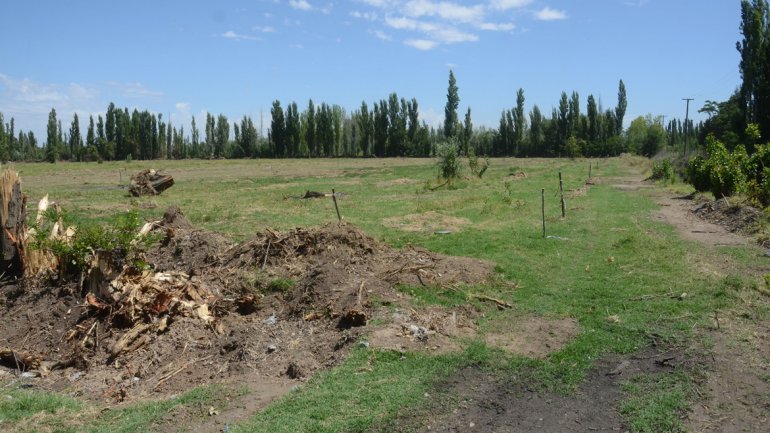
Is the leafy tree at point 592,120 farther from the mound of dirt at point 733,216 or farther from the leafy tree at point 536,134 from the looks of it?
the mound of dirt at point 733,216

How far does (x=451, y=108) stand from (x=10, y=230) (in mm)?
81005

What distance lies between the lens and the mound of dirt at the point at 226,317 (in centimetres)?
707

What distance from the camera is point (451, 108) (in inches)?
3433

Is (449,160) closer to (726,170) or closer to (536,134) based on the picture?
(726,170)

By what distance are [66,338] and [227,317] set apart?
220cm

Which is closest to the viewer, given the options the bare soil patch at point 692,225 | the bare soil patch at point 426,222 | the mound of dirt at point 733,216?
the bare soil patch at point 692,225

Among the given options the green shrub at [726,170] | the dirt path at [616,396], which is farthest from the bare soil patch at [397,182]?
the dirt path at [616,396]

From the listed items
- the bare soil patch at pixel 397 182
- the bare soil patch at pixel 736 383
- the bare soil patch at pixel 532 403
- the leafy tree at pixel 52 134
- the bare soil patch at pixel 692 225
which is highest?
the leafy tree at pixel 52 134

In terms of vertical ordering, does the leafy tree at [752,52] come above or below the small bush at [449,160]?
above

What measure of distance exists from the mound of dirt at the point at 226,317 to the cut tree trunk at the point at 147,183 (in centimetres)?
1640

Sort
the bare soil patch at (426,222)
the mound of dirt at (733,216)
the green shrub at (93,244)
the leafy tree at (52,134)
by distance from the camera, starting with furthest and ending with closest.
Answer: the leafy tree at (52,134), the bare soil patch at (426,222), the mound of dirt at (733,216), the green shrub at (93,244)

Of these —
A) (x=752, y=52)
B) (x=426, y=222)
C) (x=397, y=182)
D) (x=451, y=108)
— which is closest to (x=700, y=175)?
(x=426, y=222)

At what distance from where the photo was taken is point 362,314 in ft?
25.9

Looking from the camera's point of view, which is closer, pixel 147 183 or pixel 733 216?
pixel 733 216
